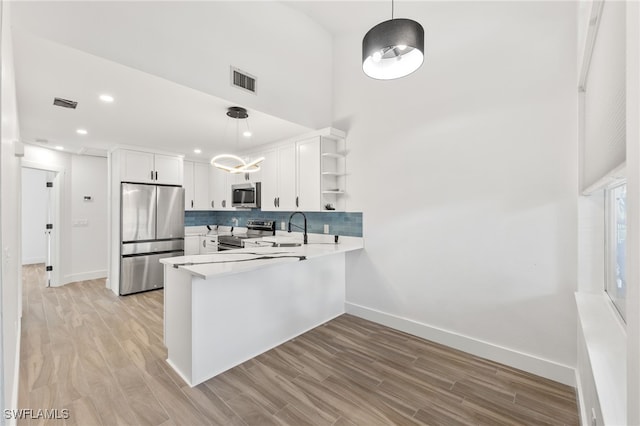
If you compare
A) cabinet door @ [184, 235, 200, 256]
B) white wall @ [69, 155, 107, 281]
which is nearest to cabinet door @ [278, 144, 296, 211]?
Answer: cabinet door @ [184, 235, 200, 256]

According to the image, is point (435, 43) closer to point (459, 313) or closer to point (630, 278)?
point (459, 313)

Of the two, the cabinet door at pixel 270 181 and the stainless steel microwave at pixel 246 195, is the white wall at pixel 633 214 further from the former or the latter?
the stainless steel microwave at pixel 246 195

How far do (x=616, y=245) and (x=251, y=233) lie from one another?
482 centimetres

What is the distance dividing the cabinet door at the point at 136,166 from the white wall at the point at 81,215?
1491mm

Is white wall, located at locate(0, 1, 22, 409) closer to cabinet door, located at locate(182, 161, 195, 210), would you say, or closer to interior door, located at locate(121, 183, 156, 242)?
interior door, located at locate(121, 183, 156, 242)

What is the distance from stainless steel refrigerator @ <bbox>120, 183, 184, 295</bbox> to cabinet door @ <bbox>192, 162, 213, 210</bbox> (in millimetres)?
640

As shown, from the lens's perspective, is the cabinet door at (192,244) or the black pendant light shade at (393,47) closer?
the black pendant light shade at (393,47)

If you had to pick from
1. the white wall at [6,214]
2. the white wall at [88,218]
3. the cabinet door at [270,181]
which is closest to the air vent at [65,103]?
the white wall at [6,214]

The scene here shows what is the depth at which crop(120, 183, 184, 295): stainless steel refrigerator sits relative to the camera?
4.48 metres

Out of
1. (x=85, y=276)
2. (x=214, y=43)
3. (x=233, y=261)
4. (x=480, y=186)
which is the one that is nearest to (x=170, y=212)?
(x=85, y=276)

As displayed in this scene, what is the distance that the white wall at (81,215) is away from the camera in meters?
5.01

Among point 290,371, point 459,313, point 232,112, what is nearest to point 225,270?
point 290,371

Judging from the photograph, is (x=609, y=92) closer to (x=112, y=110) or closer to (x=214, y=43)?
(x=214, y=43)

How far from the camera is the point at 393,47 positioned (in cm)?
163
